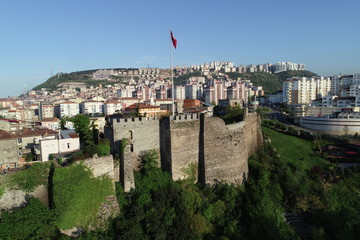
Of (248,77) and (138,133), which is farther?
(248,77)

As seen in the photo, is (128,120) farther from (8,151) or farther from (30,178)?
(8,151)

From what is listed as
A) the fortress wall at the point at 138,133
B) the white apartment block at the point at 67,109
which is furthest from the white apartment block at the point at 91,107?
the fortress wall at the point at 138,133

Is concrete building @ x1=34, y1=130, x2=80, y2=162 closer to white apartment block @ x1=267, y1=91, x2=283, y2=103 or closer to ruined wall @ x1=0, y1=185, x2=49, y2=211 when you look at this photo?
ruined wall @ x1=0, y1=185, x2=49, y2=211

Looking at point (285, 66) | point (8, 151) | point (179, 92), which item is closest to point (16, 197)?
point (8, 151)

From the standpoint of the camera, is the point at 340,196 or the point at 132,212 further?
the point at 340,196

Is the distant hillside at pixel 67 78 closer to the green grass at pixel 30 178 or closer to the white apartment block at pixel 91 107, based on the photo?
the white apartment block at pixel 91 107

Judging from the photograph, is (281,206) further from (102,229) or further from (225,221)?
(102,229)

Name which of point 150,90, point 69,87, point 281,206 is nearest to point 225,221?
point 281,206
